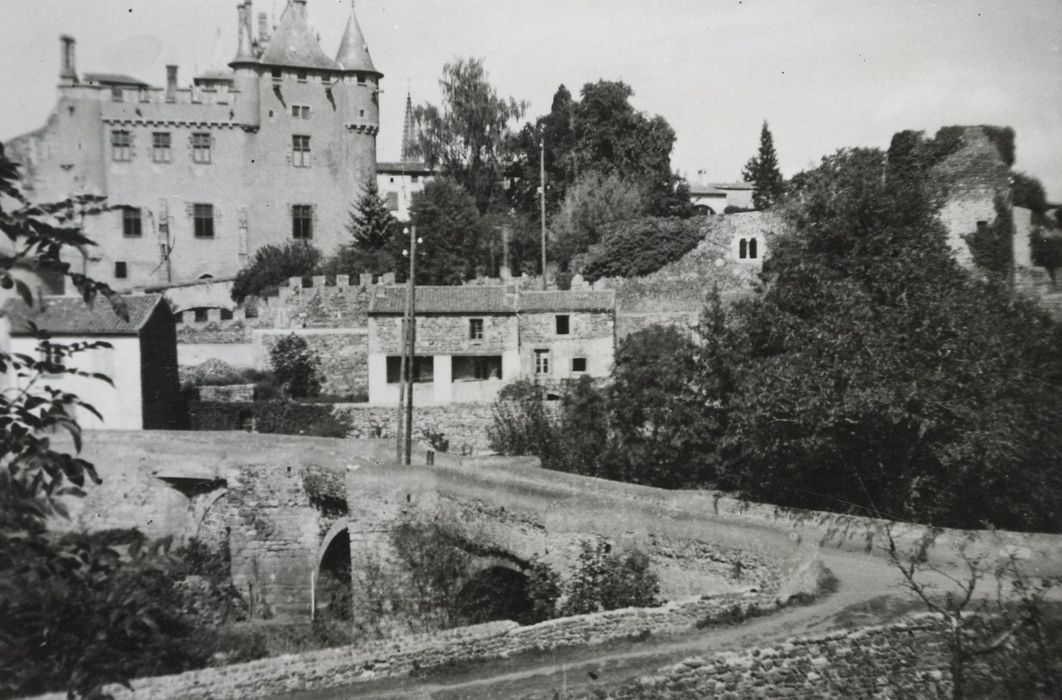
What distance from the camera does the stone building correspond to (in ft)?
98.7

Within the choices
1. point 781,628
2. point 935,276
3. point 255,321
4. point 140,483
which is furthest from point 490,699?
point 255,321

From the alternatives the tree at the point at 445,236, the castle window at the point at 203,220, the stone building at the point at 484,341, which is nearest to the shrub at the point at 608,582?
the stone building at the point at 484,341

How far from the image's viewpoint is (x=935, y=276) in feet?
55.2

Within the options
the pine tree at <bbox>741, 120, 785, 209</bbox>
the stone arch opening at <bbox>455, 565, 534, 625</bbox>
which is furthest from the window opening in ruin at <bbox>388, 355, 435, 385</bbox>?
the pine tree at <bbox>741, 120, 785, 209</bbox>

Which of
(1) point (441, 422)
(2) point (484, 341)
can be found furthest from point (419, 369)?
(2) point (484, 341)

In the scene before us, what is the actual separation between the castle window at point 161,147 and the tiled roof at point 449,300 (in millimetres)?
14959

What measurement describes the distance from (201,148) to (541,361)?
20092 millimetres

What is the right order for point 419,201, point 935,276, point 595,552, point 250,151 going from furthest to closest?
1. point 250,151
2. point 419,201
3. point 935,276
4. point 595,552

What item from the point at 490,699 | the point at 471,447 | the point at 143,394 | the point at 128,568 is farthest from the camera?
the point at 471,447

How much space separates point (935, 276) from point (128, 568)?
53.3 feet

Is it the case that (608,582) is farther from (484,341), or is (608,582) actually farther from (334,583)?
(484,341)

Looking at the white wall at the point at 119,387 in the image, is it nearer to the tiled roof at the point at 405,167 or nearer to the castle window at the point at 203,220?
the castle window at the point at 203,220

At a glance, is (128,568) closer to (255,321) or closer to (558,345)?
(558,345)

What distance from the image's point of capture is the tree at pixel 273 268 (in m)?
37.1
